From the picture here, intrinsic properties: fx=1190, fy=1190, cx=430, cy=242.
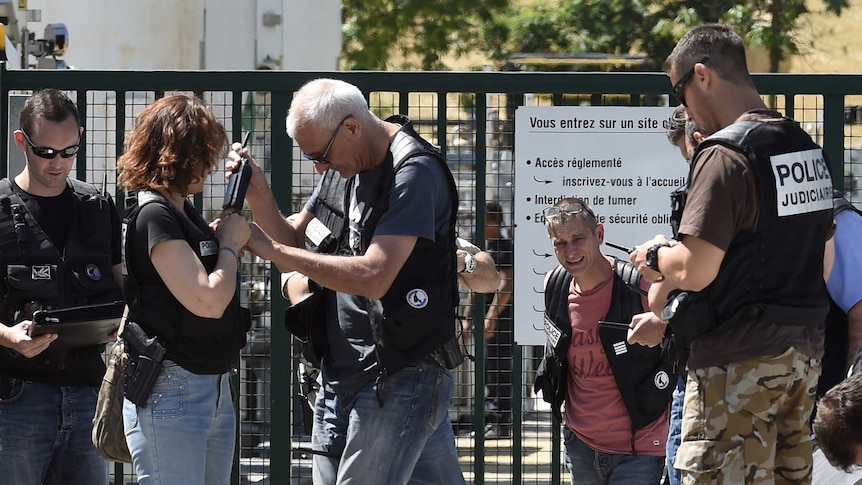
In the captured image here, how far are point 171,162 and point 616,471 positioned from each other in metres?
2.22

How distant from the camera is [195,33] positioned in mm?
12727

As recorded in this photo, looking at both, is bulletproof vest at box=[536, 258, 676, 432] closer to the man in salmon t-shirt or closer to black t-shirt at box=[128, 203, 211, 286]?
the man in salmon t-shirt

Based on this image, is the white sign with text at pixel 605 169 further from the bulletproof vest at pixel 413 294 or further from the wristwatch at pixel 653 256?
the wristwatch at pixel 653 256

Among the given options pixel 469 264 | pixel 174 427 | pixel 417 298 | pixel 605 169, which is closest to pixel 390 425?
pixel 417 298

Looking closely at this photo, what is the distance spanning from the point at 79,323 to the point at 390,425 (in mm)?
1258

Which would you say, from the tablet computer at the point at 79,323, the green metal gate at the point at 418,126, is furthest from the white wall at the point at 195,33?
the tablet computer at the point at 79,323

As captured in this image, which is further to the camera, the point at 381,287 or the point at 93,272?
the point at 93,272

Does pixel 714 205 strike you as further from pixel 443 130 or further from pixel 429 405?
pixel 443 130

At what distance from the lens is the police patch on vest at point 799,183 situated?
3588mm

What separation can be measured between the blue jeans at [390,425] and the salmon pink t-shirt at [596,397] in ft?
3.19

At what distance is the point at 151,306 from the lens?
12.2ft

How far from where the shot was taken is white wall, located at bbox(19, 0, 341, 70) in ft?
33.9

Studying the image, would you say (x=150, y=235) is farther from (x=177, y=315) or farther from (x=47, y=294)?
(x=47, y=294)

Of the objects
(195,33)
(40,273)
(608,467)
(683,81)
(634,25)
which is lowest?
(608,467)
